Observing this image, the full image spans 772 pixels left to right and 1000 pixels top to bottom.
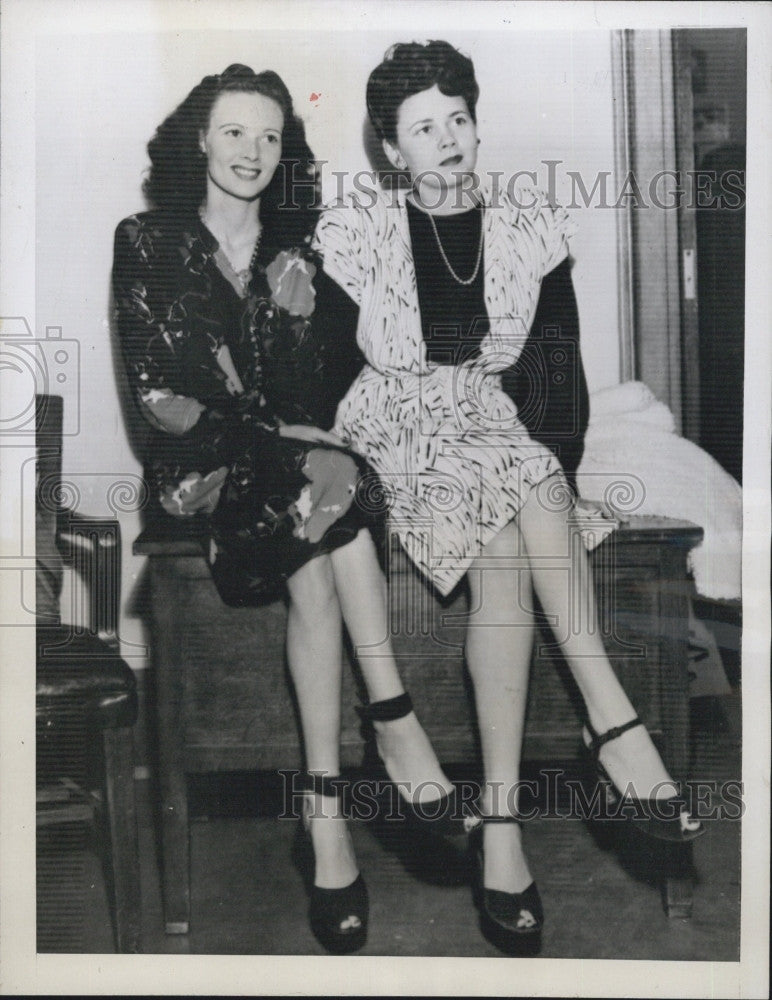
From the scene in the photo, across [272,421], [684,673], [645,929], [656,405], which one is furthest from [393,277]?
[645,929]

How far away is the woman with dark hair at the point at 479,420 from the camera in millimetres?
1971

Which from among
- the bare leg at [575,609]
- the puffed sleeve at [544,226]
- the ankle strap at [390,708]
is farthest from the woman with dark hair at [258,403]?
the puffed sleeve at [544,226]

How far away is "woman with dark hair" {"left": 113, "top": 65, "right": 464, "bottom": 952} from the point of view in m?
1.96

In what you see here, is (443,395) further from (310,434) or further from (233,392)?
(233,392)

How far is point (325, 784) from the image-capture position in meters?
1.98

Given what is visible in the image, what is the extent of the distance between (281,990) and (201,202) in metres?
1.55

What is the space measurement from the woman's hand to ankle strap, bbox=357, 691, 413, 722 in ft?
1.64

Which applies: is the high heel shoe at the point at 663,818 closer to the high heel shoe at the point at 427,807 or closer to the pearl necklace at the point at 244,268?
the high heel shoe at the point at 427,807

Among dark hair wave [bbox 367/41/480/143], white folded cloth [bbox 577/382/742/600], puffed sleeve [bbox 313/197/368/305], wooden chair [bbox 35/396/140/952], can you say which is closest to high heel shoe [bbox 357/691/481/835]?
wooden chair [bbox 35/396/140/952]

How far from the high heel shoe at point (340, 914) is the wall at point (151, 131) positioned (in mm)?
597

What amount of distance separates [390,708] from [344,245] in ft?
2.95

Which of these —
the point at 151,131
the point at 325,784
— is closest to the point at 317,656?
the point at 325,784

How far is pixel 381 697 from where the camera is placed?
6.44 ft

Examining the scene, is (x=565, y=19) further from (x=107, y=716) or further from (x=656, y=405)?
(x=107, y=716)
